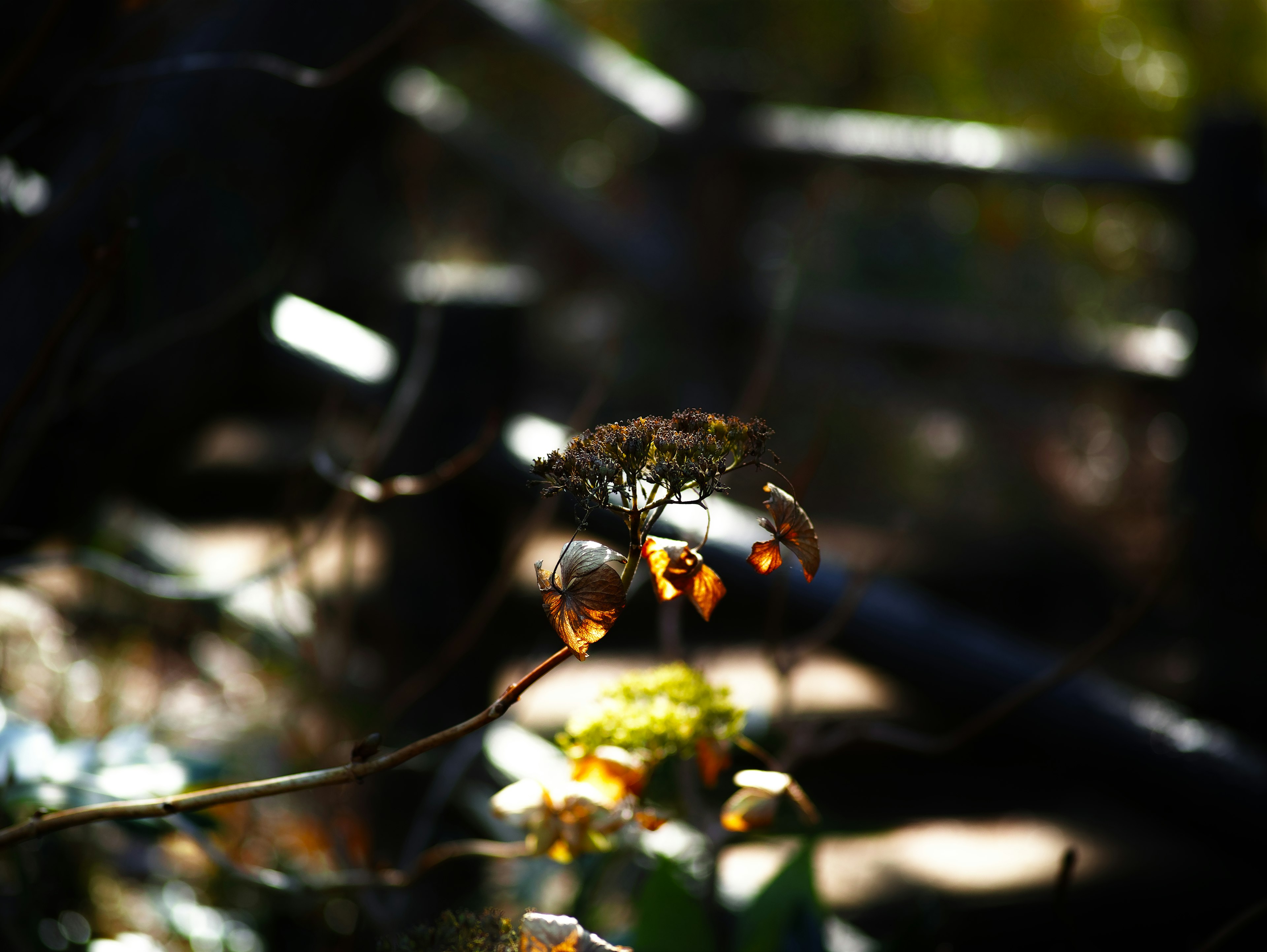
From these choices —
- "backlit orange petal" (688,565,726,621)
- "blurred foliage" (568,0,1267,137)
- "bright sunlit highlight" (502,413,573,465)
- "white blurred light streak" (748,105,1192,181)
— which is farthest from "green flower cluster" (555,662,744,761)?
"blurred foliage" (568,0,1267,137)

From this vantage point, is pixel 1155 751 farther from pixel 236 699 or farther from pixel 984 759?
pixel 236 699

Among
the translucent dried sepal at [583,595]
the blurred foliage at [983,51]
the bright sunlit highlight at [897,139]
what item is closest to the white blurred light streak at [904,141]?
the bright sunlit highlight at [897,139]

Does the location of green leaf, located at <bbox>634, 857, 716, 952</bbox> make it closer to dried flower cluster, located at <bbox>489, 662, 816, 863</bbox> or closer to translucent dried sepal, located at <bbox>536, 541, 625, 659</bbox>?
dried flower cluster, located at <bbox>489, 662, 816, 863</bbox>

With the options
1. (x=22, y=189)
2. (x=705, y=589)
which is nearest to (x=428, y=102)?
(x=22, y=189)

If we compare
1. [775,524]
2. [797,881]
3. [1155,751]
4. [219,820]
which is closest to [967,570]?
[1155,751]

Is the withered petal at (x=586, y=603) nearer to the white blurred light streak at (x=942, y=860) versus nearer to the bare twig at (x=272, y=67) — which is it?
the bare twig at (x=272, y=67)

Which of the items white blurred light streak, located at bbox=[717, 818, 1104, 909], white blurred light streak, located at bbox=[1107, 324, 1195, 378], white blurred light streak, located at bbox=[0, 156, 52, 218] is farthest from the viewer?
white blurred light streak, located at bbox=[1107, 324, 1195, 378]

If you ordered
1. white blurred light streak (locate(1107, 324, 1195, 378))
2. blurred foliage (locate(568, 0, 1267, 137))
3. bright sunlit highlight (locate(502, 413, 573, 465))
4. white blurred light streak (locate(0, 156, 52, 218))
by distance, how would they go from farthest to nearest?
blurred foliage (locate(568, 0, 1267, 137))
white blurred light streak (locate(1107, 324, 1195, 378))
bright sunlit highlight (locate(502, 413, 573, 465))
white blurred light streak (locate(0, 156, 52, 218))
